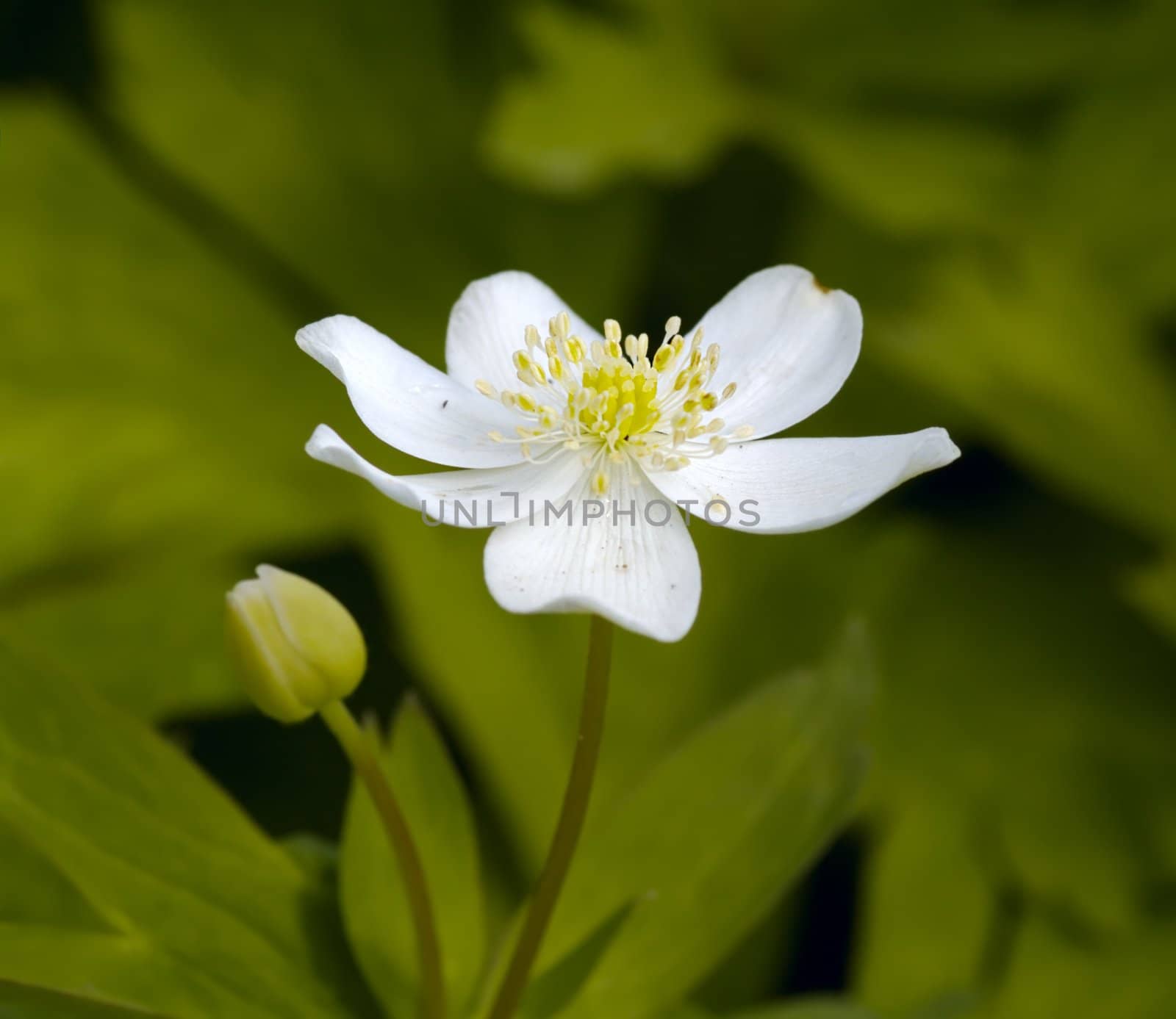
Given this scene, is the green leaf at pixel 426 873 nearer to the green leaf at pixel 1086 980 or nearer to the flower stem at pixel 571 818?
the flower stem at pixel 571 818

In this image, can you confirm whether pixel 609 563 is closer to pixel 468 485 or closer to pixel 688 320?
pixel 468 485

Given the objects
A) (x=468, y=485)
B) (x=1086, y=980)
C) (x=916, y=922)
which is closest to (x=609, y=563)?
(x=468, y=485)

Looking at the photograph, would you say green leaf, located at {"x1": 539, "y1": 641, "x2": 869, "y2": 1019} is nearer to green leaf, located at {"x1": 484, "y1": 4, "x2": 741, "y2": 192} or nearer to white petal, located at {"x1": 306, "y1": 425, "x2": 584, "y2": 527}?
white petal, located at {"x1": 306, "y1": 425, "x2": 584, "y2": 527}

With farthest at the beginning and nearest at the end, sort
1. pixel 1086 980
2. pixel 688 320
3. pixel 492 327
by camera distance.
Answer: pixel 688 320 < pixel 1086 980 < pixel 492 327

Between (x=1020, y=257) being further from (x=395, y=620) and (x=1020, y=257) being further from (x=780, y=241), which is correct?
(x=395, y=620)

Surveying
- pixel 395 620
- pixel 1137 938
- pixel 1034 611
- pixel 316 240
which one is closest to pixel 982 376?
pixel 1034 611

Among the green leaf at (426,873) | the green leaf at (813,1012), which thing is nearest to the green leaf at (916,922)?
the green leaf at (813,1012)

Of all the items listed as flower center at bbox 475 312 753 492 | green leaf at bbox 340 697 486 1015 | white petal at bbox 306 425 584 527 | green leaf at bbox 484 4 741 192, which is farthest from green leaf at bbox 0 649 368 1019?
green leaf at bbox 484 4 741 192
